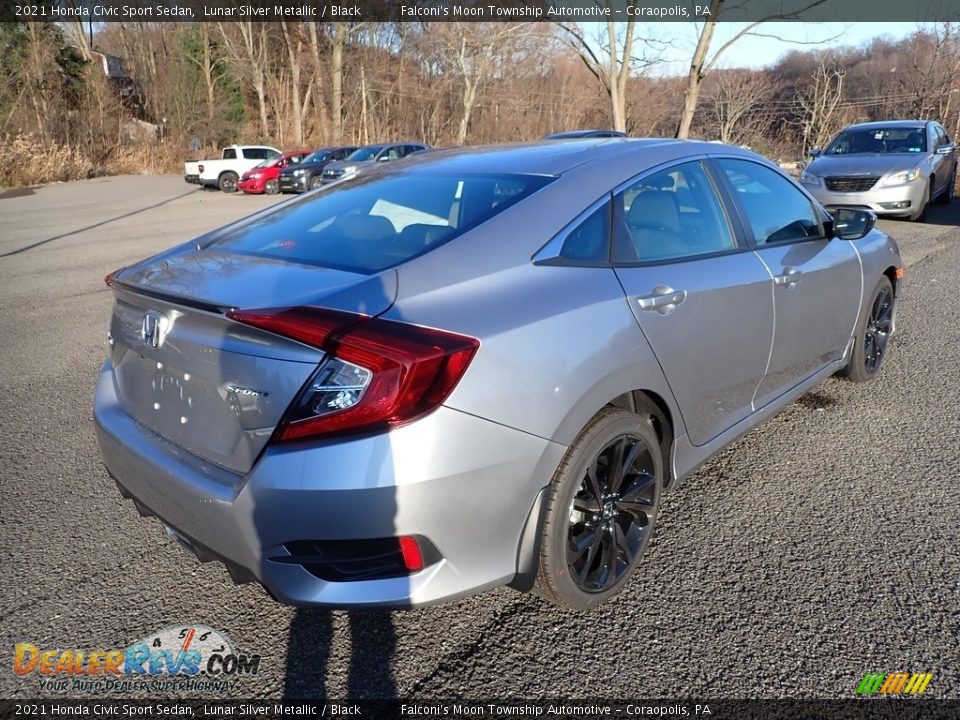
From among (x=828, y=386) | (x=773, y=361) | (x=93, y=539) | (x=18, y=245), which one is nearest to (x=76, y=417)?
(x=93, y=539)

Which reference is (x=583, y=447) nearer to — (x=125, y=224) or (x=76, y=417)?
(x=76, y=417)

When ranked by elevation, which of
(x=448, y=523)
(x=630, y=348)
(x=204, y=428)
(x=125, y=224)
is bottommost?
(x=125, y=224)

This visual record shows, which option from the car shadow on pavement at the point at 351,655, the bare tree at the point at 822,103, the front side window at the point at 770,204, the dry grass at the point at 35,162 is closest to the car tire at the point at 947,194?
the front side window at the point at 770,204

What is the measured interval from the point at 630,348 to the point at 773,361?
120cm

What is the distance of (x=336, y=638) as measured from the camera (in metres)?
2.33

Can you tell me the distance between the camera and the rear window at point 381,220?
235 cm

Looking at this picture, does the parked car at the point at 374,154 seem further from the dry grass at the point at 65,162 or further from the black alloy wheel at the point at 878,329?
the black alloy wheel at the point at 878,329

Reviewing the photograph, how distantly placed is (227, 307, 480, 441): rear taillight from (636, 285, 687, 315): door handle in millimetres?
858

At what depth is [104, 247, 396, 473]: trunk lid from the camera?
189 cm

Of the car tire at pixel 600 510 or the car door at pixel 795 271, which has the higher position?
the car door at pixel 795 271

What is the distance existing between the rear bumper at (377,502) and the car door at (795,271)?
1.67 metres

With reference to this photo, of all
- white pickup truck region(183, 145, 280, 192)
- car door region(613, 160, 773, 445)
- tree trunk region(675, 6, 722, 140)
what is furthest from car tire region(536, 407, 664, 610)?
white pickup truck region(183, 145, 280, 192)

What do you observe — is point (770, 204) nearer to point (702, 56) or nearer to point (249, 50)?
point (702, 56)

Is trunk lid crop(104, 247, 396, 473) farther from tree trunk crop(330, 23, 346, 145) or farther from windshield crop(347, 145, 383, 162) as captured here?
tree trunk crop(330, 23, 346, 145)
